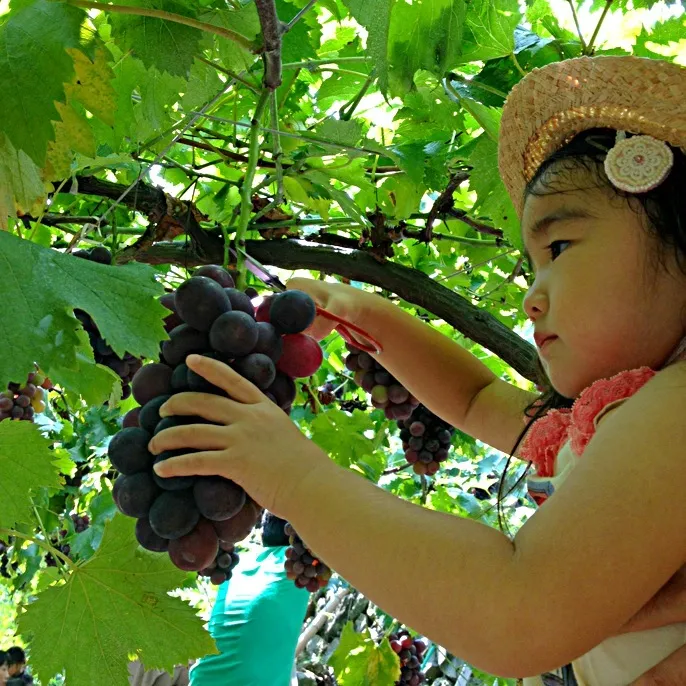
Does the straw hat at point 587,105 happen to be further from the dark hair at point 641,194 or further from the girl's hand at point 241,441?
the girl's hand at point 241,441

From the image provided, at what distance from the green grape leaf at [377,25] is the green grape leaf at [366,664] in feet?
9.34

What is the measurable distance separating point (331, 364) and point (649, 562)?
8.29 ft

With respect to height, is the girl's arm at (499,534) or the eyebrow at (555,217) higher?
the eyebrow at (555,217)

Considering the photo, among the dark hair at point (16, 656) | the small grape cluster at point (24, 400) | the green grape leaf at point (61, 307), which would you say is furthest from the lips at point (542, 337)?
the dark hair at point (16, 656)

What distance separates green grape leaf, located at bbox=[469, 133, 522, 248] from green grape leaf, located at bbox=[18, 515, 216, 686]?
1.03 meters

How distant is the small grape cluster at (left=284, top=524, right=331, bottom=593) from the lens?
2.66 metres

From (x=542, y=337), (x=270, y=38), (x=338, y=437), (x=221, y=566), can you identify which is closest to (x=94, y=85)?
(x=270, y=38)

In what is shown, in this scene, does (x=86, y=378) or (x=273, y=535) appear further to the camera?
(x=273, y=535)

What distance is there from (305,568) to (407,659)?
4.22 ft

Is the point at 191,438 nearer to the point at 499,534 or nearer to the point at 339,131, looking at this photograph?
the point at 499,534

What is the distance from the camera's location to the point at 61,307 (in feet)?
3.12

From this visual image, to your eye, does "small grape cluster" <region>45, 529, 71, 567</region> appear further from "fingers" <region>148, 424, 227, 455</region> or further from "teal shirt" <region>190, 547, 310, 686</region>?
"fingers" <region>148, 424, 227, 455</region>

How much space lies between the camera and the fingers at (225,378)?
2.99 ft

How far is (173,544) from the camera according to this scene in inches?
35.3
